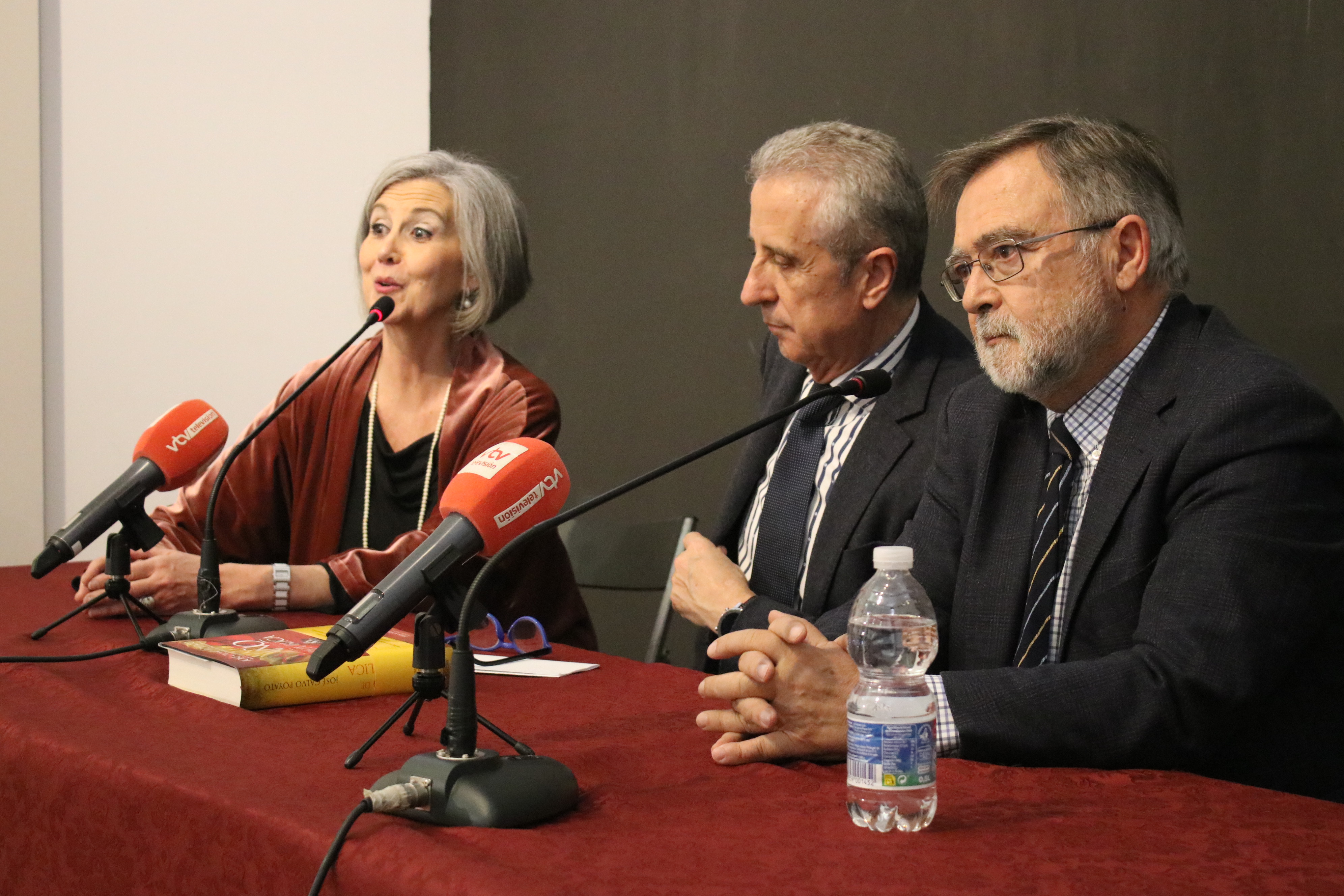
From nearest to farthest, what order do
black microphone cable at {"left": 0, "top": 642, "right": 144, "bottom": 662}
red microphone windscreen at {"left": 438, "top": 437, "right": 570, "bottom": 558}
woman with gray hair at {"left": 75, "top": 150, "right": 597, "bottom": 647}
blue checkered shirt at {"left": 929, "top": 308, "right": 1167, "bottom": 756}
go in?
1. red microphone windscreen at {"left": 438, "top": 437, "right": 570, "bottom": 558}
2. blue checkered shirt at {"left": 929, "top": 308, "right": 1167, "bottom": 756}
3. black microphone cable at {"left": 0, "top": 642, "right": 144, "bottom": 662}
4. woman with gray hair at {"left": 75, "top": 150, "right": 597, "bottom": 647}

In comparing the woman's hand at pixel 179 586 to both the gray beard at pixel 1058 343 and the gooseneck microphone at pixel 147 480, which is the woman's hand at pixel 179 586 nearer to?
the gooseneck microphone at pixel 147 480

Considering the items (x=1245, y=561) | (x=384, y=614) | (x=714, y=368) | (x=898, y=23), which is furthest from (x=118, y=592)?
(x=898, y=23)

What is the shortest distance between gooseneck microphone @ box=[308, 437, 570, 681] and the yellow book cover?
0.31 m

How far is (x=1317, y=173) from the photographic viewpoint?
213cm

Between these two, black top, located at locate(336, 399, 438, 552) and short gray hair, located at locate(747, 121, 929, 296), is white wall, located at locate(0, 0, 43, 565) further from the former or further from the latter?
short gray hair, located at locate(747, 121, 929, 296)

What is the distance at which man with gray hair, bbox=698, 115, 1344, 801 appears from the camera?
1.23 metres

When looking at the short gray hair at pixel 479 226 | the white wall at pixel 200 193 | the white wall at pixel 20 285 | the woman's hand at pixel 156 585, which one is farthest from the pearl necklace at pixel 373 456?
the white wall at pixel 20 285

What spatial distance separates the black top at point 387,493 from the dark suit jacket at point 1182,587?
3.96 feet

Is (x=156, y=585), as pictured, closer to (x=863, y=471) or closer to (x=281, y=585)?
(x=281, y=585)

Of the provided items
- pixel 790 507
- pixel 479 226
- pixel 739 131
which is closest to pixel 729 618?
pixel 790 507

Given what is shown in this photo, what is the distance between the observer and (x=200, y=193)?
421 cm

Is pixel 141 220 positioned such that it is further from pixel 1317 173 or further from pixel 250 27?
pixel 1317 173

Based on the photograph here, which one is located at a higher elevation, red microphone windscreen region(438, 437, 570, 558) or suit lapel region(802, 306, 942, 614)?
red microphone windscreen region(438, 437, 570, 558)

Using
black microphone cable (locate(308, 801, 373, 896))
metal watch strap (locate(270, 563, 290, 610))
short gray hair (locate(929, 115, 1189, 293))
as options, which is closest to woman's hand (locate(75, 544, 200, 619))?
metal watch strap (locate(270, 563, 290, 610))
